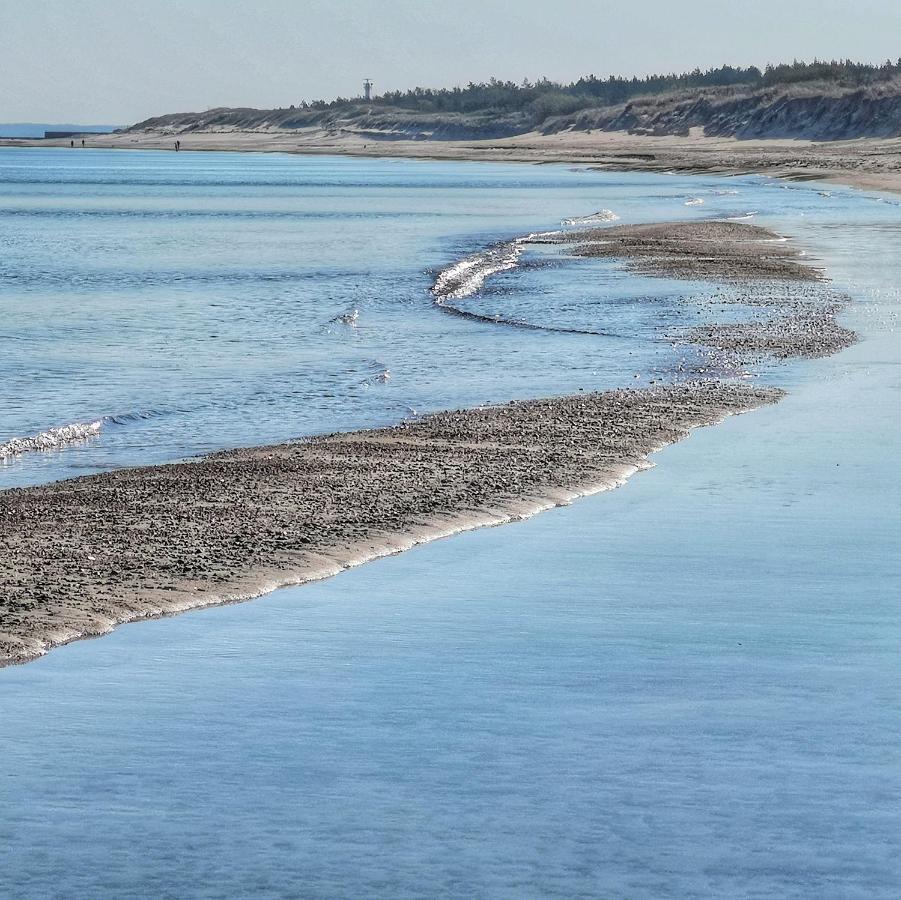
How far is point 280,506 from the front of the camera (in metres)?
10.3

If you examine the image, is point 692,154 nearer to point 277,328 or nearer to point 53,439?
point 277,328

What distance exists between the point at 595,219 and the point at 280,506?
40034mm

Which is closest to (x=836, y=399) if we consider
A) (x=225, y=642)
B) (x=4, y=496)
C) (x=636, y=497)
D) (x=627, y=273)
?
(x=636, y=497)

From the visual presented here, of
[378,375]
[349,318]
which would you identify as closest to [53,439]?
[378,375]

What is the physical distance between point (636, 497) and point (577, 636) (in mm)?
3406

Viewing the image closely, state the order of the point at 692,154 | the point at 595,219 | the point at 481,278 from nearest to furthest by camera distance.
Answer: the point at 481,278 → the point at 595,219 → the point at 692,154

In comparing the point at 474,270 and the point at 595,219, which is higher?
the point at 595,219

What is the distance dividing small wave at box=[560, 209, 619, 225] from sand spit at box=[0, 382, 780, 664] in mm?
34217

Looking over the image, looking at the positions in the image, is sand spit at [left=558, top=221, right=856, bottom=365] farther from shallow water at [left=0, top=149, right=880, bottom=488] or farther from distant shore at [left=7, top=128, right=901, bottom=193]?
distant shore at [left=7, top=128, right=901, bottom=193]

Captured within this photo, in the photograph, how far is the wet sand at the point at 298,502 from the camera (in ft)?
27.4

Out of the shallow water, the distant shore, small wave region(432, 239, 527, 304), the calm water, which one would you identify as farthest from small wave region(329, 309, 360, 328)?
the distant shore

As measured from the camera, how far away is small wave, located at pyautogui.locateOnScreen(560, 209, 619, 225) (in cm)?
4816

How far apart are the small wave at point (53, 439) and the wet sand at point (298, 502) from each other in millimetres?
1806

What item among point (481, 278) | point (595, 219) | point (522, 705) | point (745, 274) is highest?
point (595, 219)
